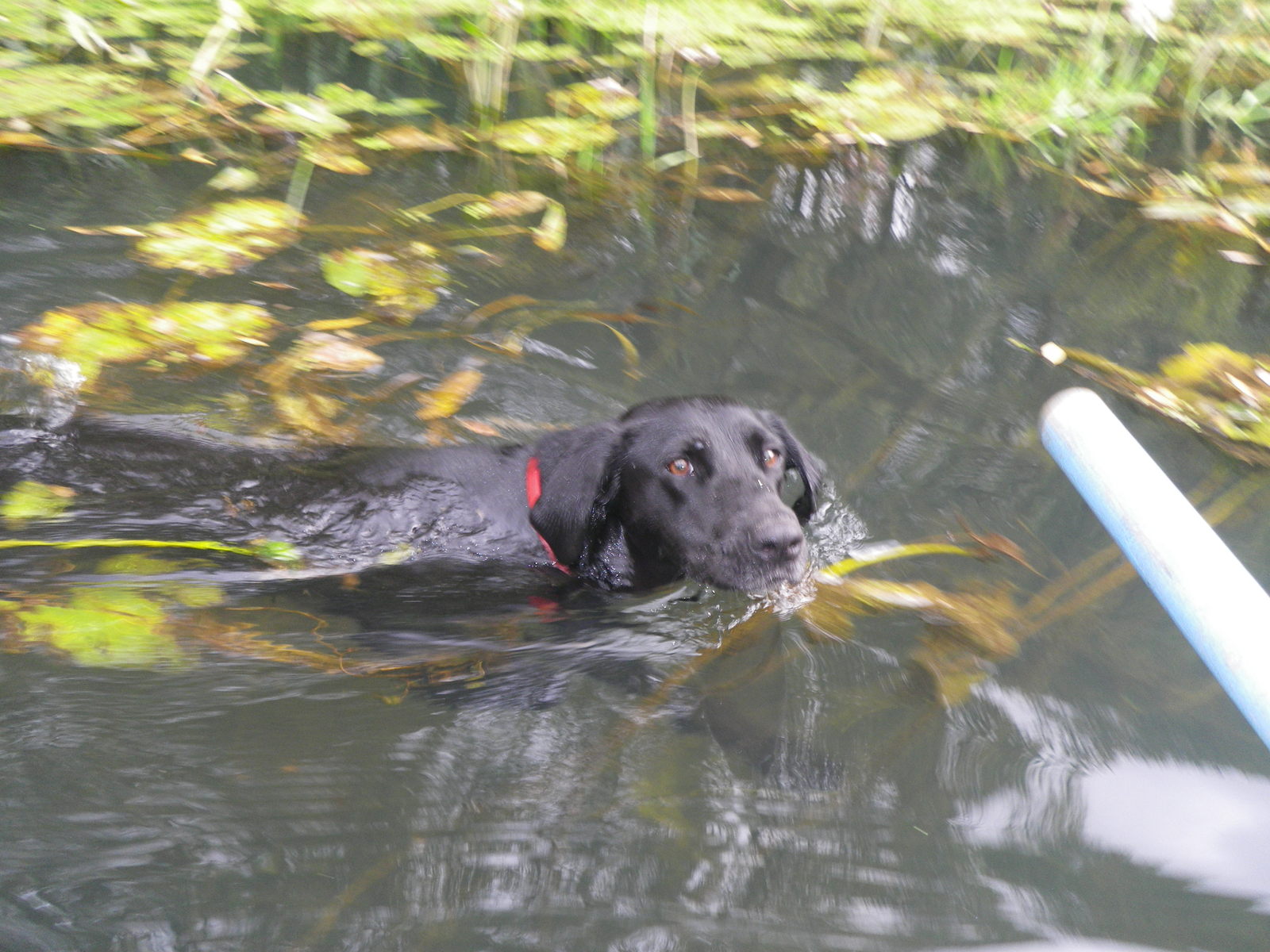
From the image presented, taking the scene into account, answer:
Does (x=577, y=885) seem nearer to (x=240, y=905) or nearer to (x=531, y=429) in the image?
(x=240, y=905)

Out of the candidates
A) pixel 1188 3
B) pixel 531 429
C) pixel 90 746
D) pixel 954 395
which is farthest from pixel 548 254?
pixel 1188 3

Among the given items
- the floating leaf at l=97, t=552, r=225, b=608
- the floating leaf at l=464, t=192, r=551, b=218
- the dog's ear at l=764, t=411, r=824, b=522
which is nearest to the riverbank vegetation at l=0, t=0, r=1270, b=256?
the floating leaf at l=464, t=192, r=551, b=218

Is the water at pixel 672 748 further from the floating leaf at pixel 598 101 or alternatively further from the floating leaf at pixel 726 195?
the floating leaf at pixel 598 101

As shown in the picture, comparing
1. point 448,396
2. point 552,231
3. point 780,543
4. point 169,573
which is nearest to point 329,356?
point 448,396

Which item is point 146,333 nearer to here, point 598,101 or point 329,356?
point 329,356

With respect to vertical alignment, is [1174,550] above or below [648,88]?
above

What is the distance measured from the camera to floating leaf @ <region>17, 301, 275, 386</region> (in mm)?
4156

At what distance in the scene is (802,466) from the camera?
348cm

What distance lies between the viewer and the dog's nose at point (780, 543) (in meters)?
2.96

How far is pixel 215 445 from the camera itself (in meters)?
3.78

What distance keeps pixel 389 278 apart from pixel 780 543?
2.65m

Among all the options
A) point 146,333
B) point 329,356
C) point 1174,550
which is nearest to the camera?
point 1174,550

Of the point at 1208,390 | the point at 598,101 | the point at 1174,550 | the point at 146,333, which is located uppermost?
the point at 1174,550

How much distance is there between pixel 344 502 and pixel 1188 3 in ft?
26.9
